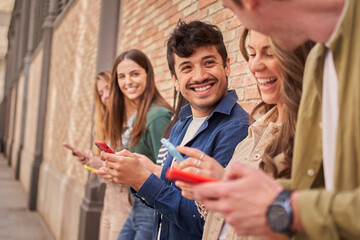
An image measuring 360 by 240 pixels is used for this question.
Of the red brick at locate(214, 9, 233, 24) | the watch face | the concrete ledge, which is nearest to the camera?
the watch face

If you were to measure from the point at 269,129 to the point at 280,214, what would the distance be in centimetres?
58

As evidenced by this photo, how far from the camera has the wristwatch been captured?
2.91ft

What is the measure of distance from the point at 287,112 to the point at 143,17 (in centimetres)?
363

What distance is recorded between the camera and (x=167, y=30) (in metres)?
4.01

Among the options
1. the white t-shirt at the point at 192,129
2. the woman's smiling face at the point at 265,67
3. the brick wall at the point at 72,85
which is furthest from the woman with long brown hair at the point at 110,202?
the brick wall at the point at 72,85

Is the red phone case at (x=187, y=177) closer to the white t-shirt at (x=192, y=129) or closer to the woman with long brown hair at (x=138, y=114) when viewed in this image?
the white t-shirt at (x=192, y=129)

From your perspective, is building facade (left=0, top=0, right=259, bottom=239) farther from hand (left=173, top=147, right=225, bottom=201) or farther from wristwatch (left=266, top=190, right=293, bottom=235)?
wristwatch (left=266, top=190, right=293, bottom=235)

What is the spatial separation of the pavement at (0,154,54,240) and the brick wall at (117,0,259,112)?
4.01m

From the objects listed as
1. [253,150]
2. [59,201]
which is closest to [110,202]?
[253,150]

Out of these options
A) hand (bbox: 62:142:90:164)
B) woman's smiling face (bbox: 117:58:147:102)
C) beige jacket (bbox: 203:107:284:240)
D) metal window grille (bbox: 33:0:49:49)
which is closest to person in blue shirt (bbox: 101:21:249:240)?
beige jacket (bbox: 203:107:284:240)

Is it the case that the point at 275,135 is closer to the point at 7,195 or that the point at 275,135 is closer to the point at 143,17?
the point at 143,17

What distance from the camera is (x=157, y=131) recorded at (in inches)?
112

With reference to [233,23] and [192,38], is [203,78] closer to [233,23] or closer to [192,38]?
[192,38]

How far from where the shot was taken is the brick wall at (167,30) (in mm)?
2725
